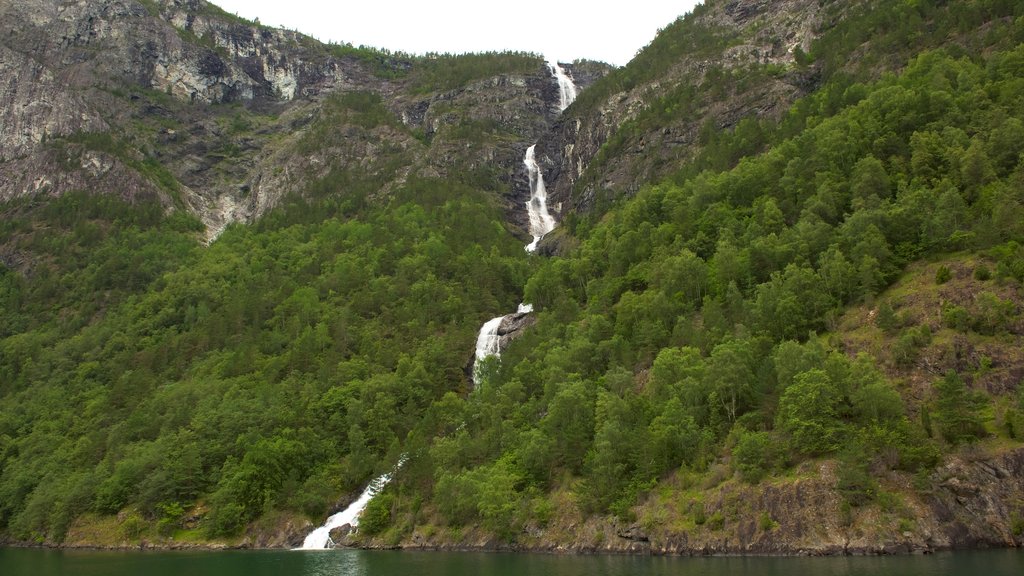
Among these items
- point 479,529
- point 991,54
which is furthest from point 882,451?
point 991,54

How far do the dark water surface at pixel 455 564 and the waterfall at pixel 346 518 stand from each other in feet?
19.9

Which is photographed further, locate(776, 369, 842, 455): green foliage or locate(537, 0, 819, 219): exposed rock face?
locate(537, 0, 819, 219): exposed rock face

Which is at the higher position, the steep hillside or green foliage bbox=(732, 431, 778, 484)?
the steep hillside

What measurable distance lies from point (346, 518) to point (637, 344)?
39.0 meters

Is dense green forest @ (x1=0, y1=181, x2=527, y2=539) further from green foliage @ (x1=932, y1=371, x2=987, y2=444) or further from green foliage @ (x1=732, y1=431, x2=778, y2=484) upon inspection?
green foliage @ (x1=932, y1=371, x2=987, y2=444)

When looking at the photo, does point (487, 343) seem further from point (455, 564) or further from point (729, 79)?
point (729, 79)

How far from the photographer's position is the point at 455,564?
5881cm

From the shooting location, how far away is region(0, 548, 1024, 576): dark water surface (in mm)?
43750

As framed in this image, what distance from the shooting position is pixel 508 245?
149 meters

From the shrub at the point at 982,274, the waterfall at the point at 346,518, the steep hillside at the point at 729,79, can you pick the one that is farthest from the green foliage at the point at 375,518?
the steep hillside at the point at 729,79

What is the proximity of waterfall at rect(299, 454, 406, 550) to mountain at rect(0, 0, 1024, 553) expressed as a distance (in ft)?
5.07

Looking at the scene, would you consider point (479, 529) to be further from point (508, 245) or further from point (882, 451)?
point (508, 245)

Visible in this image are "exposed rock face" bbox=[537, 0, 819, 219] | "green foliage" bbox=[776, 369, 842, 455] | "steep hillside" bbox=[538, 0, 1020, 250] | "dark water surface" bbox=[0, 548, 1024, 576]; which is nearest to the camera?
"dark water surface" bbox=[0, 548, 1024, 576]

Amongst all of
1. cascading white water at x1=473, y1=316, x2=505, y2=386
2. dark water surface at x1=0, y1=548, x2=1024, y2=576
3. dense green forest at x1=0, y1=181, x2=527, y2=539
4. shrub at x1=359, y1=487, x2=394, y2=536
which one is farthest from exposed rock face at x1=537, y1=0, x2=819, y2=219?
dark water surface at x1=0, y1=548, x2=1024, y2=576
